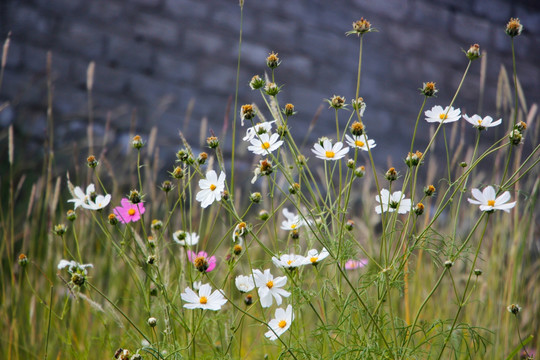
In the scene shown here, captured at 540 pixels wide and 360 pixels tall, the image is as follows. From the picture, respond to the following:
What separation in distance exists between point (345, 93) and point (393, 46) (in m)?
0.50

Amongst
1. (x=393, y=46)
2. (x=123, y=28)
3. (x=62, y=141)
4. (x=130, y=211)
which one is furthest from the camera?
(x=393, y=46)

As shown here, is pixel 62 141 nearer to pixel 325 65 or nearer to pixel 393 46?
pixel 325 65

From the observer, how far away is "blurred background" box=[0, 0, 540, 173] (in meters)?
2.91

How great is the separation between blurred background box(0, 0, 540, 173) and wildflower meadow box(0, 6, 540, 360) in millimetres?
565

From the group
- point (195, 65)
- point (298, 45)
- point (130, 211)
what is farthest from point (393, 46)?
point (130, 211)

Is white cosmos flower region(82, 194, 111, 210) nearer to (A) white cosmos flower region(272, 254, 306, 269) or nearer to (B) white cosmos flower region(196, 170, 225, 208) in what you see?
(B) white cosmos flower region(196, 170, 225, 208)

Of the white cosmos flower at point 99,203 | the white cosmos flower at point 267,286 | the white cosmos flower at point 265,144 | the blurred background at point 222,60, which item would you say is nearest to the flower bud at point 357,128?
the white cosmos flower at point 265,144

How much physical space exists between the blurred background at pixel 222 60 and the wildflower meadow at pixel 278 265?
57cm

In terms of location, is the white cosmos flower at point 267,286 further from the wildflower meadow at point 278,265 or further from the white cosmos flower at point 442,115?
the white cosmos flower at point 442,115

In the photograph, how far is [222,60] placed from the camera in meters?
3.30

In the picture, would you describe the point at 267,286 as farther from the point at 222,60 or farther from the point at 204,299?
the point at 222,60

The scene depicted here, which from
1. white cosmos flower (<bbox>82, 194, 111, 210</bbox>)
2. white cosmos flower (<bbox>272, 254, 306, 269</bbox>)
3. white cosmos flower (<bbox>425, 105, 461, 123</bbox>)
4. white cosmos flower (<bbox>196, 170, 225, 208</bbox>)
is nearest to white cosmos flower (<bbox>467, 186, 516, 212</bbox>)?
white cosmos flower (<bbox>425, 105, 461, 123</bbox>)

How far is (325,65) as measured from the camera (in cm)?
352

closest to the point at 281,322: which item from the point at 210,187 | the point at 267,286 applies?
the point at 267,286
